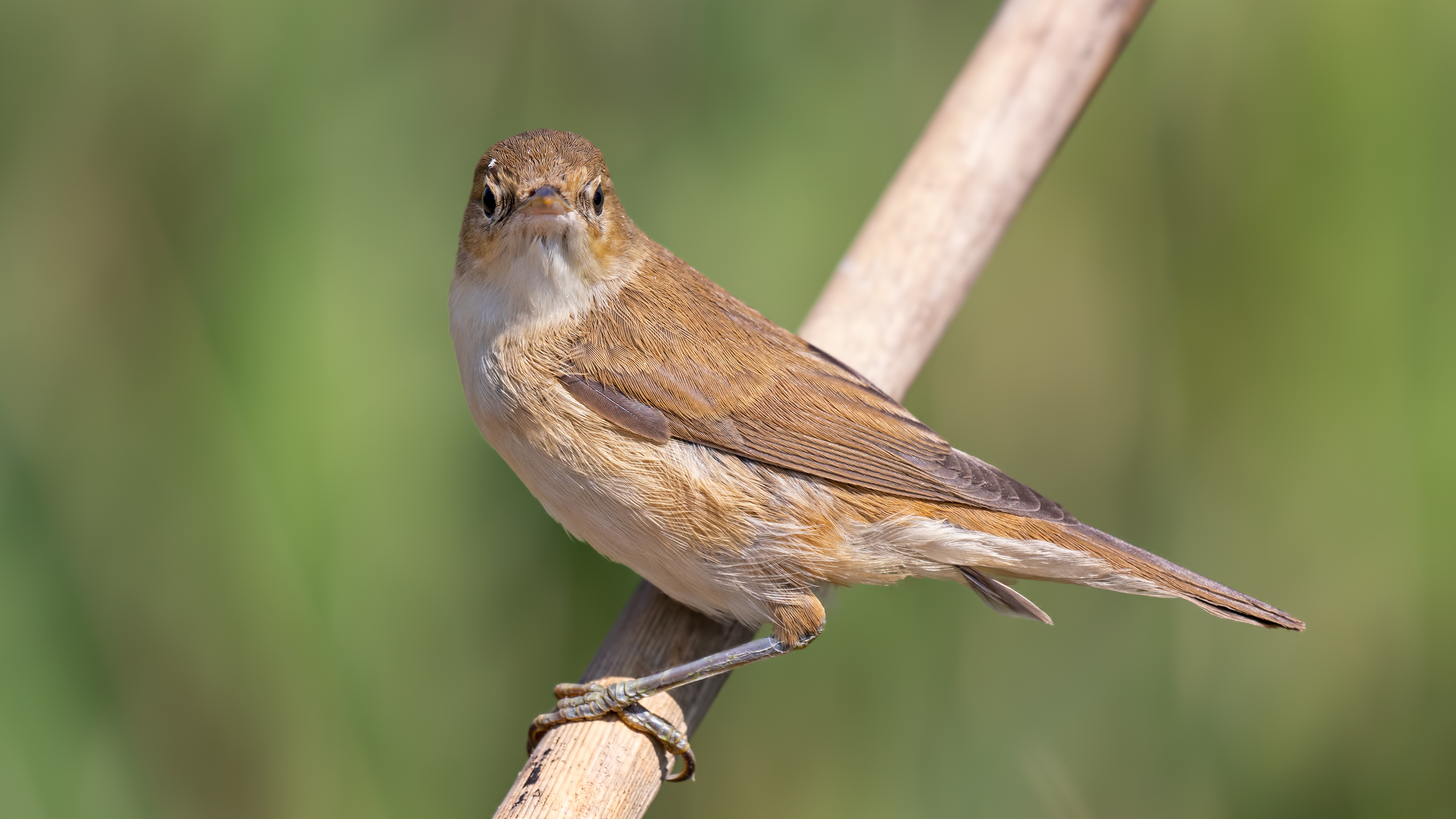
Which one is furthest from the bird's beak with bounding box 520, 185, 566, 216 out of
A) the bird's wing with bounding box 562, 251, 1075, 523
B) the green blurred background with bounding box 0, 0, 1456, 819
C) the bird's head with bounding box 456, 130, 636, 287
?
the green blurred background with bounding box 0, 0, 1456, 819

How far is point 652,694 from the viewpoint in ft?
6.53

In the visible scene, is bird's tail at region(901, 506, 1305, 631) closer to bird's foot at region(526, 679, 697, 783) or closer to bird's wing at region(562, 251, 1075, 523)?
bird's wing at region(562, 251, 1075, 523)

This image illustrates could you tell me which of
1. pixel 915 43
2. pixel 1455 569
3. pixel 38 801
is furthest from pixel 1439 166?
pixel 38 801

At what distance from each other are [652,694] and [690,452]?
40 cm

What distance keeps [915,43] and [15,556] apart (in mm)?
1939

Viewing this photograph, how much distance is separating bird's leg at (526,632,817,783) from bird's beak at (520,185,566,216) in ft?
2.43

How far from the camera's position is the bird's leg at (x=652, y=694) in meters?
1.95

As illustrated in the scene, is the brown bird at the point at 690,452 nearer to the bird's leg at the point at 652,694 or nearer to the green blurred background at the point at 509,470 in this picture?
the bird's leg at the point at 652,694

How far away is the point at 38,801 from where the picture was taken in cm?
205

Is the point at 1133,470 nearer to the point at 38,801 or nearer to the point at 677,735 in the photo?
the point at 677,735

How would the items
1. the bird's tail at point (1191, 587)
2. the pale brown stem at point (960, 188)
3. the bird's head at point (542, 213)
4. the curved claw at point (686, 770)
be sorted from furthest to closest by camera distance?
the pale brown stem at point (960, 188) → the curved claw at point (686, 770) → the bird's head at point (542, 213) → the bird's tail at point (1191, 587)

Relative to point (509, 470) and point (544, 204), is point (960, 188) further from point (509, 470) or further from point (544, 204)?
point (509, 470)

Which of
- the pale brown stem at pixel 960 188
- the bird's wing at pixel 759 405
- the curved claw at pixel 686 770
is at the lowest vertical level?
the curved claw at pixel 686 770

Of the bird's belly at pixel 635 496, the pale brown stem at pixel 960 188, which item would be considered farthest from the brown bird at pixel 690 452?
the pale brown stem at pixel 960 188
